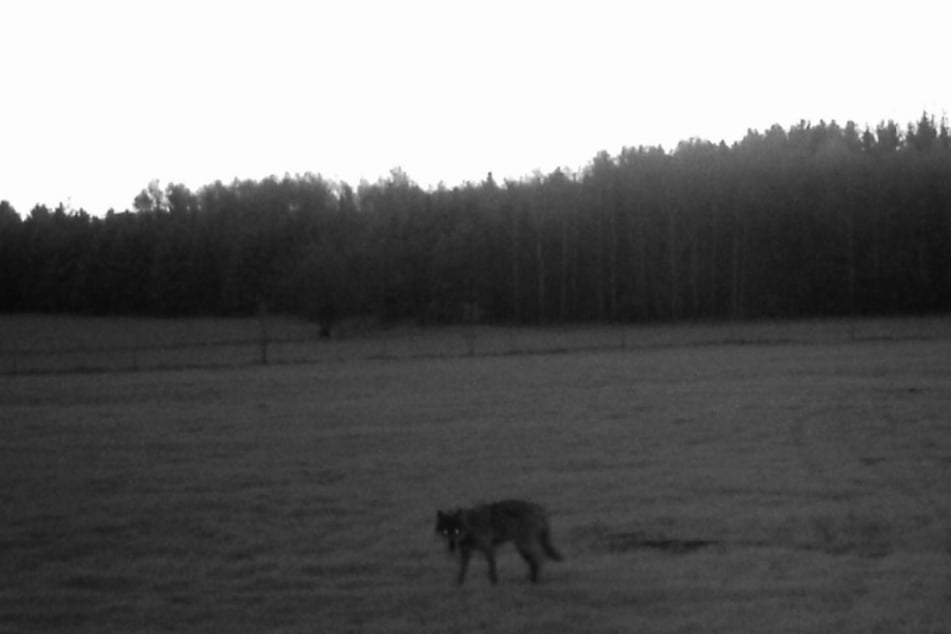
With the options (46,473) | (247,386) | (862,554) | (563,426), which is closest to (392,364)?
(247,386)

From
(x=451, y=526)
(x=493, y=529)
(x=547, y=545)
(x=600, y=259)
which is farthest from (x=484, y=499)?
(x=600, y=259)

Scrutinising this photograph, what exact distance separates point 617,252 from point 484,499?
242ft

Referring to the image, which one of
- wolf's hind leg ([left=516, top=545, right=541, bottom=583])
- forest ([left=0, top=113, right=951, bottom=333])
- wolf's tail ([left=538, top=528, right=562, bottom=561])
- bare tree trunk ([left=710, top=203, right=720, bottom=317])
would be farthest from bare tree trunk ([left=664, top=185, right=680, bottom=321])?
wolf's hind leg ([left=516, top=545, right=541, bottom=583])

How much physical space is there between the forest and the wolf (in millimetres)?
67880

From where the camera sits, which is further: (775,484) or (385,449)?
(385,449)

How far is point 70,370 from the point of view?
4947cm

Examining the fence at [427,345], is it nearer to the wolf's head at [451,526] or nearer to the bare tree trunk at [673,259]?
the bare tree trunk at [673,259]

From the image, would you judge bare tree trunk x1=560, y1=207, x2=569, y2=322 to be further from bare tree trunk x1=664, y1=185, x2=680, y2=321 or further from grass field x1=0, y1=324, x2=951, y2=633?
grass field x1=0, y1=324, x2=951, y2=633

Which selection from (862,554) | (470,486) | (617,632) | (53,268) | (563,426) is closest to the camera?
(617,632)

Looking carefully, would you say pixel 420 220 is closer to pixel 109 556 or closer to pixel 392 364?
pixel 392 364

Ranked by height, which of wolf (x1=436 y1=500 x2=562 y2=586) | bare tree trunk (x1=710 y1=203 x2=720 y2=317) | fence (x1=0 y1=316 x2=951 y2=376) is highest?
bare tree trunk (x1=710 y1=203 x2=720 y2=317)

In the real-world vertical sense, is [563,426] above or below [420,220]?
below

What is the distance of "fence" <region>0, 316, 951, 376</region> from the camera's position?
5328cm

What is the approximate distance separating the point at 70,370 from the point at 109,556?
37397 mm
